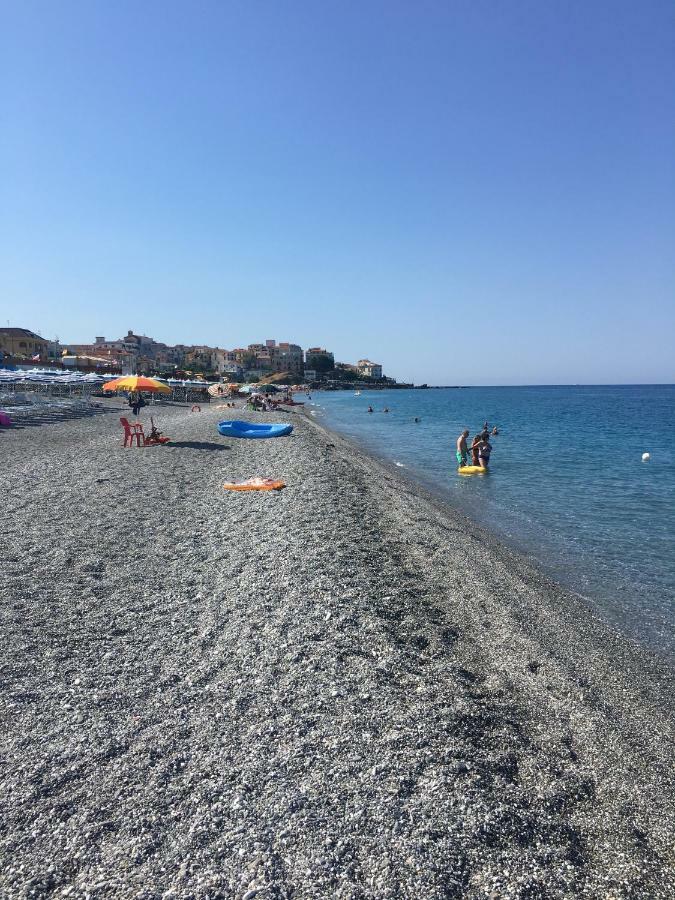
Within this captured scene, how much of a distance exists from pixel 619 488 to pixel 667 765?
49.2 ft

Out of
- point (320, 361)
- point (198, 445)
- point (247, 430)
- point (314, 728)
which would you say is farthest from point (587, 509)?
point (320, 361)

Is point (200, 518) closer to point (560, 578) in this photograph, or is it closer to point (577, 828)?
point (560, 578)

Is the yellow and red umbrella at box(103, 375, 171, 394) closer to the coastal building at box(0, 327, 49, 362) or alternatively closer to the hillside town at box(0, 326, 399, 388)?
the hillside town at box(0, 326, 399, 388)

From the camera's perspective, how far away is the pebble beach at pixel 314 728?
2.92 m

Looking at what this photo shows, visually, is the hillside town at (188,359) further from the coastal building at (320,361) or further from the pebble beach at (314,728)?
the pebble beach at (314,728)

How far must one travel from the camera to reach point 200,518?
32.2 ft

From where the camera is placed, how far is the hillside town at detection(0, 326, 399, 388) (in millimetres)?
74938

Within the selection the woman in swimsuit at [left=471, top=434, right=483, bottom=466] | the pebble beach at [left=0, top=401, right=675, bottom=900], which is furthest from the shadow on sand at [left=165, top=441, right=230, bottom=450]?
the pebble beach at [left=0, top=401, right=675, bottom=900]

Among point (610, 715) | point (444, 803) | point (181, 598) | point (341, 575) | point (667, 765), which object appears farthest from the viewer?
point (341, 575)

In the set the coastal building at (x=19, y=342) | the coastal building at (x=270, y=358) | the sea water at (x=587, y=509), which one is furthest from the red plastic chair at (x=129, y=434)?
the coastal building at (x=270, y=358)

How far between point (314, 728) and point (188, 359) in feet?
507

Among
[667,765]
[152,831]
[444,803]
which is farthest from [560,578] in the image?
[152,831]

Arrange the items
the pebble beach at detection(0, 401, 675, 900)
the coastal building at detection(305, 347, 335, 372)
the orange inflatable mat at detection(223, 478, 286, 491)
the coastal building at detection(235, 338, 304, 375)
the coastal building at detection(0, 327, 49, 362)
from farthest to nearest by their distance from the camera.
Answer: the coastal building at detection(305, 347, 335, 372)
the coastal building at detection(235, 338, 304, 375)
the coastal building at detection(0, 327, 49, 362)
the orange inflatable mat at detection(223, 478, 286, 491)
the pebble beach at detection(0, 401, 675, 900)

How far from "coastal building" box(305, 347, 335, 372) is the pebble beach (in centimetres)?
17913
